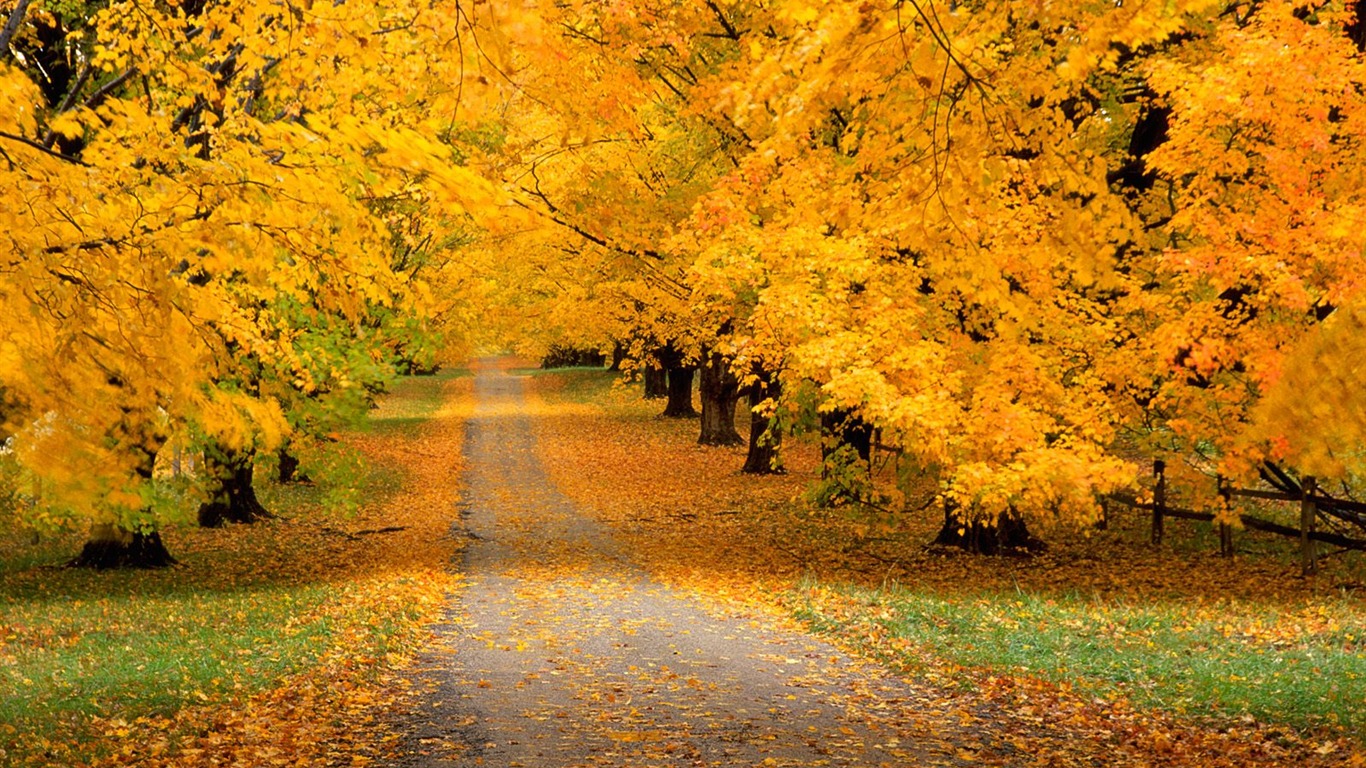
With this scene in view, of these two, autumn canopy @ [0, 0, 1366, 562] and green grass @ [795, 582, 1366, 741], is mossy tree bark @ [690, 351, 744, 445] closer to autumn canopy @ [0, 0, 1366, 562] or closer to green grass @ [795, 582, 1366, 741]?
autumn canopy @ [0, 0, 1366, 562]

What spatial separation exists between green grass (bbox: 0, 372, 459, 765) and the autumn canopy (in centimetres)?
98

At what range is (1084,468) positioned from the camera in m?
11.8

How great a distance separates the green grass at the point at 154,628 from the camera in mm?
7844

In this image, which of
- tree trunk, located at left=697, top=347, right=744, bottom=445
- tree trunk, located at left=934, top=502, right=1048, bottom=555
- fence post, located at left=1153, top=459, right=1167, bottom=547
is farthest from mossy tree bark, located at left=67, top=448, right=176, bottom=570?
tree trunk, located at left=697, top=347, right=744, bottom=445

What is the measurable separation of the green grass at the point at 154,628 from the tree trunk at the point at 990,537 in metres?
8.56

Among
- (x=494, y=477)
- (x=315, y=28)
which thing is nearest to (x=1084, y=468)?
(x=315, y=28)

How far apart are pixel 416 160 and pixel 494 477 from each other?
927 inches

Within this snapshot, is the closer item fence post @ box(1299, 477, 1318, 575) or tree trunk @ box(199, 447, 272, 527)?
fence post @ box(1299, 477, 1318, 575)

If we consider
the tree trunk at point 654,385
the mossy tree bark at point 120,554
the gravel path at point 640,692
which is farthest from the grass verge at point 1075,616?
the tree trunk at point 654,385

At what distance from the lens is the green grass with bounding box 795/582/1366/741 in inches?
324

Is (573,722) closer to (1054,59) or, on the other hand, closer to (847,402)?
(847,402)

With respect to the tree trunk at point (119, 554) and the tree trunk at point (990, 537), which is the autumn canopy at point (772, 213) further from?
the tree trunk at point (990, 537)

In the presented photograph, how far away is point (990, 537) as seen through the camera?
16797 millimetres

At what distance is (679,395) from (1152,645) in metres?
29.9
